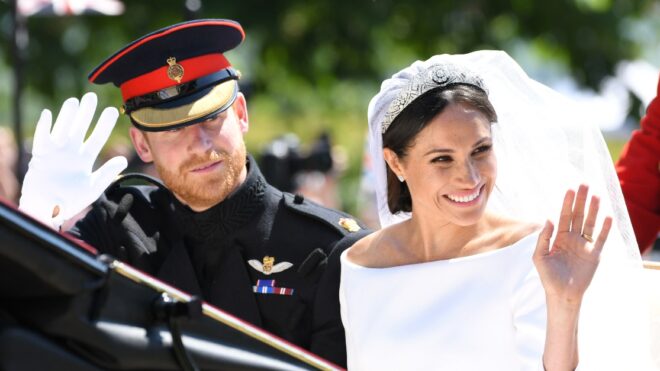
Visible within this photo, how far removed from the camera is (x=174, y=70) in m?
3.67

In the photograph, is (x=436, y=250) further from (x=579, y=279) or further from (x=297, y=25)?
(x=297, y=25)

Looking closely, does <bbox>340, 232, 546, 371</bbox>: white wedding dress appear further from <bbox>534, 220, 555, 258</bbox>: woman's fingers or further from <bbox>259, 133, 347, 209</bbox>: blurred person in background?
<bbox>259, 133, 347, 209</bbox>: blurred person in background

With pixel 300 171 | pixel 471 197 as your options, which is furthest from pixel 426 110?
pixel 300 171

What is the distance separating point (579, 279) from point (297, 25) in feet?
32.9

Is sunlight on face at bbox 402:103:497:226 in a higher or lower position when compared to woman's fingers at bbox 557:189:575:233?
higher

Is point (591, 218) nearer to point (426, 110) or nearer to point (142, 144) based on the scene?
point (426, 110)

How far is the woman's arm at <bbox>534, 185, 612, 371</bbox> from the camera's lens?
104 inches

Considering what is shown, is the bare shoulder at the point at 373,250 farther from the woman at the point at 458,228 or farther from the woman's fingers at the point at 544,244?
the woman's fingers at the point at 544,244

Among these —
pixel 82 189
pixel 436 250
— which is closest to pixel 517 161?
pixel 436 250

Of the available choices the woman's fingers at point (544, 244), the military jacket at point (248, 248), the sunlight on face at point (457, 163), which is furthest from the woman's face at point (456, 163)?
the military jacket at point (248, 248)

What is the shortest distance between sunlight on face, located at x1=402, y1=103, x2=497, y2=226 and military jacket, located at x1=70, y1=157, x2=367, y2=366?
50 centimetres

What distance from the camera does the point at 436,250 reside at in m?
3.15

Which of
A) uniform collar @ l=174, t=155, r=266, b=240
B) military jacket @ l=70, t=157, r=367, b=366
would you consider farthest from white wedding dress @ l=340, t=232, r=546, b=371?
uniform collar @ l=174, t=155, r=266, b=240

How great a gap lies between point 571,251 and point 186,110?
53.2 inches
